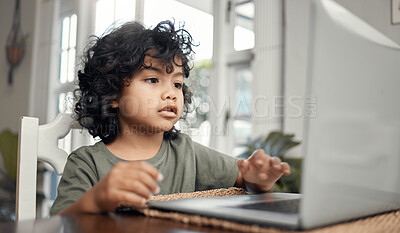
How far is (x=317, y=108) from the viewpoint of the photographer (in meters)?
0.31

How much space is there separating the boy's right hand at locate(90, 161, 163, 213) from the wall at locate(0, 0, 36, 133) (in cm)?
366

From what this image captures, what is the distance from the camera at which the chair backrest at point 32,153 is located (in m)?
0.69

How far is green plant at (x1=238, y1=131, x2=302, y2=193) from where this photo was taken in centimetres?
184

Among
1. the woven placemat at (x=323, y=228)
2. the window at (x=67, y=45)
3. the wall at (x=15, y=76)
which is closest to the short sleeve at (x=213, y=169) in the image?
the woven placemat at (x=323, y=228)

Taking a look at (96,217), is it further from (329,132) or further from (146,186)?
(329,132)

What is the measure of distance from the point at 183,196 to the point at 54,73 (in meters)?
3.43

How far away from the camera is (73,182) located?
2.20 ft

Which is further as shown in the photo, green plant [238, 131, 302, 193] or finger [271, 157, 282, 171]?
green plant [238, 131, 302, 193]

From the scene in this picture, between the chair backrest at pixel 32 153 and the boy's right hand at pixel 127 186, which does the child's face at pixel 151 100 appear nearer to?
the chair backrest at pixel 32 153

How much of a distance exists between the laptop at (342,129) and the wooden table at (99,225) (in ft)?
0.10

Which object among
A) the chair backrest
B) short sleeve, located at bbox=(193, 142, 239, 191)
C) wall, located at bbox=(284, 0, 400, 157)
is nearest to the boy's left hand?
short sleeve, located at bbox=(193, 142, 239, 191)

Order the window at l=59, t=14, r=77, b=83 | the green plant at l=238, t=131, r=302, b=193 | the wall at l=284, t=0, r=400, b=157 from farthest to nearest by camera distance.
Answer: the window at l=59, t=14, r=77, b=83
the wall at l=284, t=0, r=400, b=157
the green plant at l=238, t=131, r=302, b=193

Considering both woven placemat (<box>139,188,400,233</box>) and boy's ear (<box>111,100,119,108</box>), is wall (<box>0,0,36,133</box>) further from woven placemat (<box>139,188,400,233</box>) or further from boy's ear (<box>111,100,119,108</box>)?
woven placemat (<box>139,188,400,233</box>)

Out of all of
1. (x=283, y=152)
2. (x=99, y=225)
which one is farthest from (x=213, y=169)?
(x=283, y=152)
